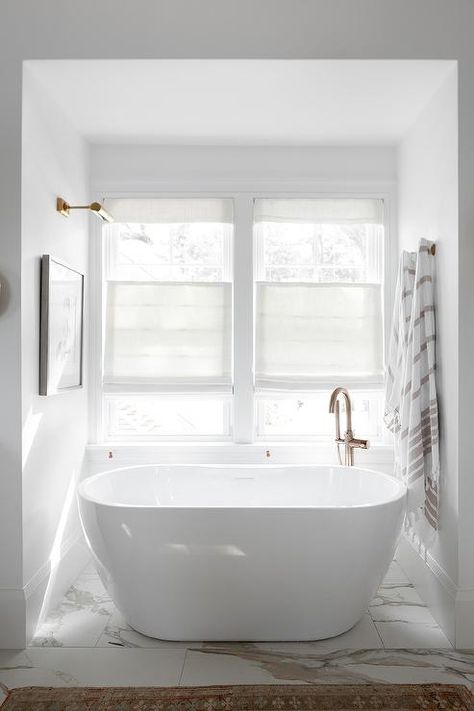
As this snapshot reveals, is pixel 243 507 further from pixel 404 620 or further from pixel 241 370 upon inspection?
pixel 241 370

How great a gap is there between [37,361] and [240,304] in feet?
4.18

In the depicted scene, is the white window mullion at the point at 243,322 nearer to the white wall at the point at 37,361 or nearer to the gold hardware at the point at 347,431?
the gold hardware at the point at 347,431

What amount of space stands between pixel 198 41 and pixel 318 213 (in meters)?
1.29

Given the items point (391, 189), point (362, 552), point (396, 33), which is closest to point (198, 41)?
point (396, 33)

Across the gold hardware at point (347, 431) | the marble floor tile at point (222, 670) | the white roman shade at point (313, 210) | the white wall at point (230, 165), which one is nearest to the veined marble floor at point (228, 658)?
the marble floor tile at point (222, 670)

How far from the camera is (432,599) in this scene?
2.63 meters

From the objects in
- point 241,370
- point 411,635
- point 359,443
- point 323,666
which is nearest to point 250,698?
point 323,666

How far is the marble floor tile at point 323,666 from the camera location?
7.00 ft

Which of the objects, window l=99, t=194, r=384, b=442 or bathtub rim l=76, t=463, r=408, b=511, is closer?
bathtub rim l=76, t=463, r=408, b=511

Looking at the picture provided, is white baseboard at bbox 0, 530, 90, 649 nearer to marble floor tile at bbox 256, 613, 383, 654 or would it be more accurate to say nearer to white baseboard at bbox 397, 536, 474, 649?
marble floor tile at bbox 256, 613, 383, 654

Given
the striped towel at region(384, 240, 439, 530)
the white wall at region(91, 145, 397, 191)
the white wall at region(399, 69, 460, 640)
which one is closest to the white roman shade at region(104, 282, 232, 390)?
the white wall at region(91, 145, 397, 191)

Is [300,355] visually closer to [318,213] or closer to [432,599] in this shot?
[318,213]

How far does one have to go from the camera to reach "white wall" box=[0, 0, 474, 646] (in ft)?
7.75

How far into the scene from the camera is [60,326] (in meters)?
2.75
